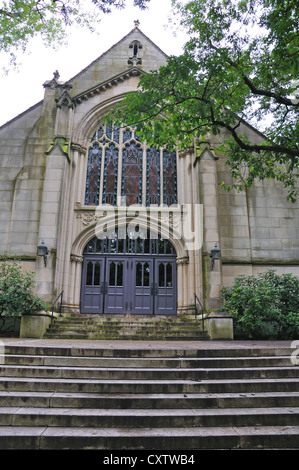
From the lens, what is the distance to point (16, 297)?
34.4 ft

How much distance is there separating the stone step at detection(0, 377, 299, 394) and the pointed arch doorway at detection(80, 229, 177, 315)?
794cm

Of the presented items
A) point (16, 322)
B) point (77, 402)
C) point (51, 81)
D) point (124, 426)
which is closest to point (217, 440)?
point (124, 426)

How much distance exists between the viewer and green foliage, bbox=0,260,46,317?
10.4m

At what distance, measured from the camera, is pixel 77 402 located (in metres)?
4.60

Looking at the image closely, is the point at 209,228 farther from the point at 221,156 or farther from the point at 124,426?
the point at 124,426

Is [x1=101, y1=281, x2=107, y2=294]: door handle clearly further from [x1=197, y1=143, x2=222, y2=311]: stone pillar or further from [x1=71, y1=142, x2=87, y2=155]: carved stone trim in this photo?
[x1=71, y1=142, x2=87, y2=155]: carved stone trim

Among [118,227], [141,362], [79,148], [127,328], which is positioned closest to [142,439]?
[141,362]

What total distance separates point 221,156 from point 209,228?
390 cm

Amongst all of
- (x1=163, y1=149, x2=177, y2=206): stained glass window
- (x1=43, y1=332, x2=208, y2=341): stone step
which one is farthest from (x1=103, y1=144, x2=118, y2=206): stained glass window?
(x1=43, y1=332, x2=208, y2=341): stone step

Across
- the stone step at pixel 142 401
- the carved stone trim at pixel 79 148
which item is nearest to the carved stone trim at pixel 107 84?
the carved stone trim at pixel 79 148

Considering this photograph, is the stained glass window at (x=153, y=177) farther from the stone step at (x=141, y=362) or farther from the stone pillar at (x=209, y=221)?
the stone step at (x=141, y=362)

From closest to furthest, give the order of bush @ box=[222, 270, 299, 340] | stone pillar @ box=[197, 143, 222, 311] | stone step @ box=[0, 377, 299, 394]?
stone step @ box=[0, 377, 299, 394], bush @ box=[222, 270, 299, 340], stone pillar @ box=[197, 143, 222, 311]

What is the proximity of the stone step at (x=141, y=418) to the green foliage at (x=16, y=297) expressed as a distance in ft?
21.0
